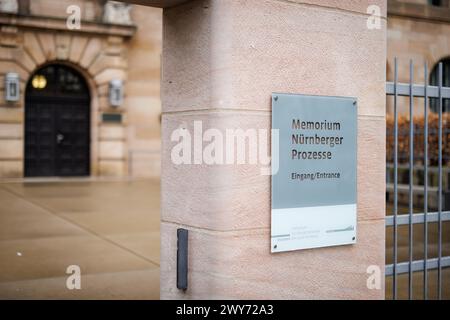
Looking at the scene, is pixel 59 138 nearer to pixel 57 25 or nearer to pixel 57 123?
pixel 57 123

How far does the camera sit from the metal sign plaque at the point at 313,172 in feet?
12.5

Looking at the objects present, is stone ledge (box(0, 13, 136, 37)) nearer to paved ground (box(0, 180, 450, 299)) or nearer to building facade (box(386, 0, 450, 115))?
paved ground (box(0, 180, 450, 299))

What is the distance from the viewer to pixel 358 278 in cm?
427

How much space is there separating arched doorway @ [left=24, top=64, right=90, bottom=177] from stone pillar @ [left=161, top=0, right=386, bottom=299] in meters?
17.8

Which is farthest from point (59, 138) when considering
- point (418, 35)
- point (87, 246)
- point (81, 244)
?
point (418, 35)

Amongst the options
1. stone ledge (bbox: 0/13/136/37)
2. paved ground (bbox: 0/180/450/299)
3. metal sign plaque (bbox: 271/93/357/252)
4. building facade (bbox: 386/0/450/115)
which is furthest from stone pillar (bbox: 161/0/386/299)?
building facade (bbox: 386/0/450/115)

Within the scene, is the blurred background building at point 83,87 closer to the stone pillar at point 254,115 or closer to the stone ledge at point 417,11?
the stone ledge at point 417,11

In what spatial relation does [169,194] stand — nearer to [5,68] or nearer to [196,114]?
[196,114]

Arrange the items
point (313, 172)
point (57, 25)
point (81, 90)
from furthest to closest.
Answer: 1. point (81, 90)
2. point (57, 25)
3. point (313, 172)

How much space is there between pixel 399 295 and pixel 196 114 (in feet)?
11.1

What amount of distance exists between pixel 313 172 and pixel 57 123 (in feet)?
60.4

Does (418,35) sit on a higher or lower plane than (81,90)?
higher

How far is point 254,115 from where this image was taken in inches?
145

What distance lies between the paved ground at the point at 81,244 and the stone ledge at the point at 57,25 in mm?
6447
